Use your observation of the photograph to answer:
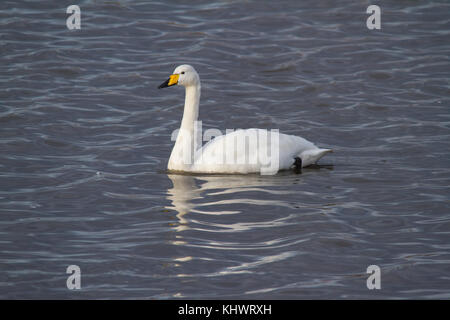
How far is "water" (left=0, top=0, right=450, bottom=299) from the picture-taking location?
23.6ft

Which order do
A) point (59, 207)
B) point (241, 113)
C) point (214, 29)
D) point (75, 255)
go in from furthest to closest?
point (214, 29) < point (241, 113) < point (59, 207) < point (75, 255)

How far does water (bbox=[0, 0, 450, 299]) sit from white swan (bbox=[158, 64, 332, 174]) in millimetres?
199

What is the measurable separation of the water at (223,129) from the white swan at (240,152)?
0.20 metres

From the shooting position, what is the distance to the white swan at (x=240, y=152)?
10.1m

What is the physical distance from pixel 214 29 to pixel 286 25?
5.02ft

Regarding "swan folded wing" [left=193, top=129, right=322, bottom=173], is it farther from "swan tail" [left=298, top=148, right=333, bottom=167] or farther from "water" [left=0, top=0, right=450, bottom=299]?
"water" [left=0, top=0, right=450, bottom=299]

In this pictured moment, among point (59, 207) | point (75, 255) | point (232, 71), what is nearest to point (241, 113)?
point (232, 71)

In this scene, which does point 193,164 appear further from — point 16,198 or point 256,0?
point 256,0

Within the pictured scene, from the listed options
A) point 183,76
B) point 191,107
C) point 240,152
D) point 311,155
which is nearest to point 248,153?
point 240,152

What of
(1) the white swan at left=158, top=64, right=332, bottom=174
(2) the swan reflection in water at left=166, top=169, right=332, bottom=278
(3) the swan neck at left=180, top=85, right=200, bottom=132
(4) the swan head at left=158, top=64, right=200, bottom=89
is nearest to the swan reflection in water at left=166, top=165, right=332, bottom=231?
(2) the swan reflection in water at left=166, top=169, right=332, bottom=278

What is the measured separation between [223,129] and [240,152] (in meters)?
2.13

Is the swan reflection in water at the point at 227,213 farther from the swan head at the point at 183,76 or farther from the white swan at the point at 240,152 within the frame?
the swan head at the point at 183,76

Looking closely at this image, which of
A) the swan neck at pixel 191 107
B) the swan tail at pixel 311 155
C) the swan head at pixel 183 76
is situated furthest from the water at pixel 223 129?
the swan head at pixel 183 76

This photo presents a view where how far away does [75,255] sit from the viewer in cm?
746
